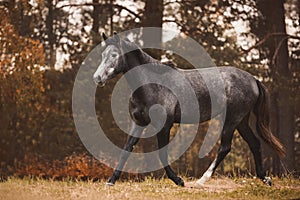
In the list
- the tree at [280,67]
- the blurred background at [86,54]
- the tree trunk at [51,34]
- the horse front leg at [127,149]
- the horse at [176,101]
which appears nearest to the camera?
the horse at [176,101]

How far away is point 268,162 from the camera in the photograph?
16.6m

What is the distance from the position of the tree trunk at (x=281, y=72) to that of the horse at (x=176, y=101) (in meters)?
5.87

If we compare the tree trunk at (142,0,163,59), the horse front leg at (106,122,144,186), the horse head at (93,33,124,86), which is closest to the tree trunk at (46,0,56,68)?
the tree trunk at (142,0,163,59)

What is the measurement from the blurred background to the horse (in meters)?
5.71

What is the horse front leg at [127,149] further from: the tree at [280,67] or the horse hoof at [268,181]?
the tree at [280,67]

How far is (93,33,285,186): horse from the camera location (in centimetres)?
751

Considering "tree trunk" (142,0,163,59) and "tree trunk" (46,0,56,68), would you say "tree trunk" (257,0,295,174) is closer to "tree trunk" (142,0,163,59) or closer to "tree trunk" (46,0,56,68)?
"tree trunk" (142,0,163,59)

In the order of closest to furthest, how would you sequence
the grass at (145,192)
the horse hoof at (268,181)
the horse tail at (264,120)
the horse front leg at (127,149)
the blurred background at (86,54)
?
the grass at (145,192), the horse front leg at (127,149), the horse hoof at (268,181), the horse tail at (264,120), the blurred background at (86,54)

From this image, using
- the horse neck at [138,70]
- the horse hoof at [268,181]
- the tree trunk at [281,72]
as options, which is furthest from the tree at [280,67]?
the horse neck at [138,70]

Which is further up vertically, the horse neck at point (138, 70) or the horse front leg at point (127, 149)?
the horse neck at point (138, 70)

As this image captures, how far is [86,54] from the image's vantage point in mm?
15000

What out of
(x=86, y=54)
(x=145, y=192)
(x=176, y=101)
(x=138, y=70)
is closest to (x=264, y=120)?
(x=176, y=101)

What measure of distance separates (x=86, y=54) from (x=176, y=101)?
7.68m

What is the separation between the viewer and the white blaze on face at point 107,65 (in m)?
7.27
